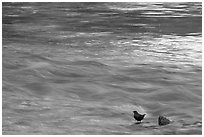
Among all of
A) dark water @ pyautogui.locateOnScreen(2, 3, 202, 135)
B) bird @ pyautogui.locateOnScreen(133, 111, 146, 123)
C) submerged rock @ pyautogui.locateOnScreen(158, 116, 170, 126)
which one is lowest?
submerged rock @ pyautogui.locateOnScreen(158, 116, 170, 126)

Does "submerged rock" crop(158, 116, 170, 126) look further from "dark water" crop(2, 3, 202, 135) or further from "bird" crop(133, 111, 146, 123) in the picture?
"bird" crop(133, 111, 146, 123)

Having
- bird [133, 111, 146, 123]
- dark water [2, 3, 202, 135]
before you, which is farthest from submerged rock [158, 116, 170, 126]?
bird [133, 111, 146, 123]

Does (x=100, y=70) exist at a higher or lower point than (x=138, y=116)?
higher

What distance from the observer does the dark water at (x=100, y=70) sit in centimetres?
764

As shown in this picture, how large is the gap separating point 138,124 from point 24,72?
3840 millimetres

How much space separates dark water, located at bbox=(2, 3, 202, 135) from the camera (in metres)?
7.64

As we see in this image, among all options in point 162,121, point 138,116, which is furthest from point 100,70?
point 162,121

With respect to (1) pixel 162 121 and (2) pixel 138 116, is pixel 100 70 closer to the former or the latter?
(2) pixel 138 116

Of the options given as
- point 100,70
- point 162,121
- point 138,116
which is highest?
point 100,70

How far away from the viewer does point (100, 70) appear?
11023 millimetres

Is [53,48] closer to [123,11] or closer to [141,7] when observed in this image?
[123,11]

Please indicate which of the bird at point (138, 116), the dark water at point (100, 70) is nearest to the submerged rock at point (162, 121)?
the dark water at point (100, 70)

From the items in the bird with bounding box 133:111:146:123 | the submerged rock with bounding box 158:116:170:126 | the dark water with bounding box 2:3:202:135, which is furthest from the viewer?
the dark water with bounding box 2:3:202:135

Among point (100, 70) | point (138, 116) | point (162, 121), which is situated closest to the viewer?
point (162, 121)
